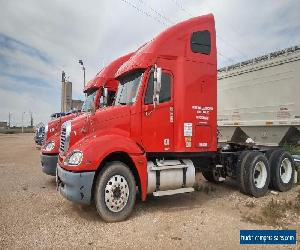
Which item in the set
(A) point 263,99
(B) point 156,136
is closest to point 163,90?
(B) point 156,136

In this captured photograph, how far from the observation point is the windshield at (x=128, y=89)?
6.63m

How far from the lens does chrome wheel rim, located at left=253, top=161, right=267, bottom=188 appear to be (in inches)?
314

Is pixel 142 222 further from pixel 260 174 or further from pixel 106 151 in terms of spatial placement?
pixel 260 174

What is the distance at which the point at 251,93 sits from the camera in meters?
13.0

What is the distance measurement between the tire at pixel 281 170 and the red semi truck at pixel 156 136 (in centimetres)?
37

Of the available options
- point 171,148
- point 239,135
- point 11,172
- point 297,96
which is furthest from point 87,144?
point 239,135

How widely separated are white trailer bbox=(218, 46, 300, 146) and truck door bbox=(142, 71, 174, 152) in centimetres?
619

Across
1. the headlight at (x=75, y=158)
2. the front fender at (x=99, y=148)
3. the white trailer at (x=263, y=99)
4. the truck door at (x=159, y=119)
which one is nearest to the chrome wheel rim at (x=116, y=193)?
the front fender at (x=99, y=148)

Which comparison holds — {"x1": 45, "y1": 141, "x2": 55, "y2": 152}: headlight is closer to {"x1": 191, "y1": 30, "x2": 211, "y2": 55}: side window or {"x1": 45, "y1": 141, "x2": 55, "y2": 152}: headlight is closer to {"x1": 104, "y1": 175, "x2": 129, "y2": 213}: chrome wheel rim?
{"x1": 104, "y1": 175, "x2": 129, "y2": 213}: chrome wheel rim

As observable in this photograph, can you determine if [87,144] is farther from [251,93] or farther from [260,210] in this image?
[251,93]

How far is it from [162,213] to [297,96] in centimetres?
728

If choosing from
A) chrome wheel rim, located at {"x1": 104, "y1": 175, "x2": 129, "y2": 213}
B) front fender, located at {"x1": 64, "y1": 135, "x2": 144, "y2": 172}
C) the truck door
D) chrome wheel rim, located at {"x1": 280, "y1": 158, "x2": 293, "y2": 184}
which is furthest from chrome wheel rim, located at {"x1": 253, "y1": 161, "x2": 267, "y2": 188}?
chrome wheel rim, located at {"x1": 104, "y1": 175, "x2": 129, "y2": 213}

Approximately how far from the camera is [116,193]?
19.4 feet

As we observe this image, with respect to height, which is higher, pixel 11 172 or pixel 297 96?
pixel 297 96
